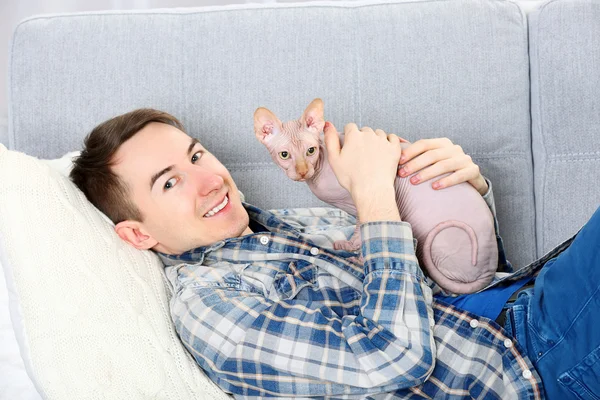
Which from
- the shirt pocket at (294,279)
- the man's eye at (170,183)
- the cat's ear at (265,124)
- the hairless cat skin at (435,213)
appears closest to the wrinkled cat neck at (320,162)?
the hairless cat skin at (435,213)

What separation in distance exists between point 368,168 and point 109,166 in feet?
2.24

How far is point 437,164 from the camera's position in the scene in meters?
1.57

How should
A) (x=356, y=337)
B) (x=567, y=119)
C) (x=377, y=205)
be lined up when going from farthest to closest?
1. (x=567, y=119)
2. (x=377, y=205)
3. (x=356, y=337)

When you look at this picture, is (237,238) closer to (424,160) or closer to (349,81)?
(424,160)

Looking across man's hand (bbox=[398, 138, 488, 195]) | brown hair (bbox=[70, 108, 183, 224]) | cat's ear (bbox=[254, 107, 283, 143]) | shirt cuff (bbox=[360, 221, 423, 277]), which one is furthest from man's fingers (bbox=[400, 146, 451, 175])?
brown hair (bbox=[70, 108, 183, 224])

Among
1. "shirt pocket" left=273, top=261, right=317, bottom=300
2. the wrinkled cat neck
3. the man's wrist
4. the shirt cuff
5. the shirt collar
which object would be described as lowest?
"shirt pocket" left=273, top=261, right=317, bottom=300

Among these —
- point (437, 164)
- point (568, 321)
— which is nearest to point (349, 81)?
point (437, 164)

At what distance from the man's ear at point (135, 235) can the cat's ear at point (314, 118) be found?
1.69ft

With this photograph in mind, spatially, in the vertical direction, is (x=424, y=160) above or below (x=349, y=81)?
below

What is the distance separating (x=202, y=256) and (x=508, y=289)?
78cm

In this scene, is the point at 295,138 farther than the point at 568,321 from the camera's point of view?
Yes

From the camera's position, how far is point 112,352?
1.42 metres

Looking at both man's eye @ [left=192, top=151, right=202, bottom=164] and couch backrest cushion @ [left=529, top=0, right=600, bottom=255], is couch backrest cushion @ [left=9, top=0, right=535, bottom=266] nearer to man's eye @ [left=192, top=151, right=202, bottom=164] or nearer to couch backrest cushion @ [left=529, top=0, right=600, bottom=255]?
couch backrest cushion @ [left=529, top=0, right=600, bottom=255]

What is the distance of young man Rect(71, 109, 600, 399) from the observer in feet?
4.53
